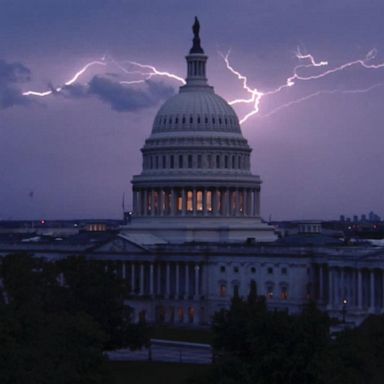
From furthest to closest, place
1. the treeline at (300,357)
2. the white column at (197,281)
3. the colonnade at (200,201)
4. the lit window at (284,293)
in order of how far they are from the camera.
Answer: the colonnade at (200,201)
the white column at (197,281)
the lit window at (284,293)
the treeline at (300,357)

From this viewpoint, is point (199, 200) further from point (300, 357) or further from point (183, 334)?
point (300, 357)

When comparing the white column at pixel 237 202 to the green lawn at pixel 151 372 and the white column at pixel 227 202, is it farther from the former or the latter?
the green lawn at pixel 151 372

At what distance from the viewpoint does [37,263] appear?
146 meters

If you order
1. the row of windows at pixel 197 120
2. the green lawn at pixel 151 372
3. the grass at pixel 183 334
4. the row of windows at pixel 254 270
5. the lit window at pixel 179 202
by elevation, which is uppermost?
the row of windows at pixel 197 120

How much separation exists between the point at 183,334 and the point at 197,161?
138 ft

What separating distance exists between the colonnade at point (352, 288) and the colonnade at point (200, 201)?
29.8m

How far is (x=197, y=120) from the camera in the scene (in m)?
194

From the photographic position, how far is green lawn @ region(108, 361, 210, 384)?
109219mm

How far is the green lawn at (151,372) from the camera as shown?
109219mm

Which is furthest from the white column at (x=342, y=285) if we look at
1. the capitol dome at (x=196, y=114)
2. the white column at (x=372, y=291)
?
the capitol dome at (x=196, y=114)

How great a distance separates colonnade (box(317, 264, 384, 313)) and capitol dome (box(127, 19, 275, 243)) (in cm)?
2780

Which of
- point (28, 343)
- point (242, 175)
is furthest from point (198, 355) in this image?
point (242, 175)

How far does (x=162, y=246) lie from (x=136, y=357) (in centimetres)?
5298

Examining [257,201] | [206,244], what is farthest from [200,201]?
[206,244]
